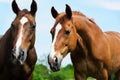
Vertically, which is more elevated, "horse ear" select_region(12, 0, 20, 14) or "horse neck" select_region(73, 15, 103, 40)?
"horse ear" select_region(12, 0, 20, 14)

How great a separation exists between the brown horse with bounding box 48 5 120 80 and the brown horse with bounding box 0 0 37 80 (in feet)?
2.06

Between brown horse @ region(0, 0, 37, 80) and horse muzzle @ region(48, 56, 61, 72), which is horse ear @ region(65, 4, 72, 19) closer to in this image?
brown horse @ region(0, 0, 37, 80)

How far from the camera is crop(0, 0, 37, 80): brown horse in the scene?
10219 mm

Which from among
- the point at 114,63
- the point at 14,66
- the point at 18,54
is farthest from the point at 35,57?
the point at 114,63

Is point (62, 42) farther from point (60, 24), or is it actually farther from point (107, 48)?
point (107, 48)

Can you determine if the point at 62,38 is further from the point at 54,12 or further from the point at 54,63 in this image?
the point at 54,12

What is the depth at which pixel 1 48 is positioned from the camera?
11.4 m

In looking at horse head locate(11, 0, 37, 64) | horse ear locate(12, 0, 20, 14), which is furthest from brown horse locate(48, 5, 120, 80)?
horse ear locate(12, 0, 20, 14)

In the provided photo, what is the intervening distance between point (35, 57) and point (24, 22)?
1.11 metres

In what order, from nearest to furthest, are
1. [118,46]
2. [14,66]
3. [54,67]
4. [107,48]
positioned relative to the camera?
[54,67] → [14,66] → [107,48] → [118,46]

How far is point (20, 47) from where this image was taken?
33.1 feet

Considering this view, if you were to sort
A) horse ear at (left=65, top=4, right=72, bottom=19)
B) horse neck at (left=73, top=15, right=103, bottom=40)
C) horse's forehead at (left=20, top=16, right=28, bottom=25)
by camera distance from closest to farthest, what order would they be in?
horse's forehead at (left=20, top=16, right=28, bottom=25)
horse ear at (left=65, top=4, right=72, bottom=19)
horse neck at (left=73, top=15, right=103, bottom=40)

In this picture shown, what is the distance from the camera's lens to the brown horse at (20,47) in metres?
10.2

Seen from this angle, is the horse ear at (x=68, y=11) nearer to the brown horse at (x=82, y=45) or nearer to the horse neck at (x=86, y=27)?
the brown horse at (x=82, y=45)
